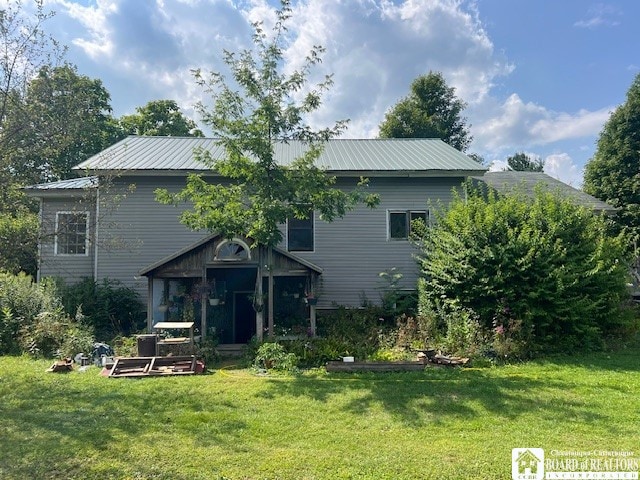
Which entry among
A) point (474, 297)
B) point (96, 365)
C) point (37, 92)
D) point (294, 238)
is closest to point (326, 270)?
point (294, 238)

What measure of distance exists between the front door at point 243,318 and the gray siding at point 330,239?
2.25 metres

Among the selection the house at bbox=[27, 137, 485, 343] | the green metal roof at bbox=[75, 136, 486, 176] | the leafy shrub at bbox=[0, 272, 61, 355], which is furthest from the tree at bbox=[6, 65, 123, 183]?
the house at bbox=[27, 137, 485, 343]

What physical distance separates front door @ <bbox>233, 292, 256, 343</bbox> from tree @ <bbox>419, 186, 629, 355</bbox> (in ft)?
17.6

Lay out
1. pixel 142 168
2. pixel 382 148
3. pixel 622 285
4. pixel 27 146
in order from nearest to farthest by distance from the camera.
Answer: pixel 27 146 → pixel 622 285 → pixel 142 168 → pixel 382 148

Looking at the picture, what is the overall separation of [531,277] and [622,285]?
2.73 m

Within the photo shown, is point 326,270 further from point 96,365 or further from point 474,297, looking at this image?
point 96,365

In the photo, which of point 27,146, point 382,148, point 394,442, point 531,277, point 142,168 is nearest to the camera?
point 394,442

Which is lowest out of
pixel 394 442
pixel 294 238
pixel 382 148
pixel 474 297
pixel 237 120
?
pixel 394 442

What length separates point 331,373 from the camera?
28.0 ft

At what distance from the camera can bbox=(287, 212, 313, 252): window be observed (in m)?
14.3

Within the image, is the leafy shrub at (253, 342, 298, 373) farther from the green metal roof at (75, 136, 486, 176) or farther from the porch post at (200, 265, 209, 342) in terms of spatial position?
the green metal roof at (75, 136, 486, 176)

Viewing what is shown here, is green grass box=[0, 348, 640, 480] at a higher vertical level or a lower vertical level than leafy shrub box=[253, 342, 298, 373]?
lower

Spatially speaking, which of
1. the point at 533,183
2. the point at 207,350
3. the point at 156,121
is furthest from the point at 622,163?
the point at 156,121

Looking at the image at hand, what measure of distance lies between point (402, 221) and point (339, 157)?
11.3 ft
